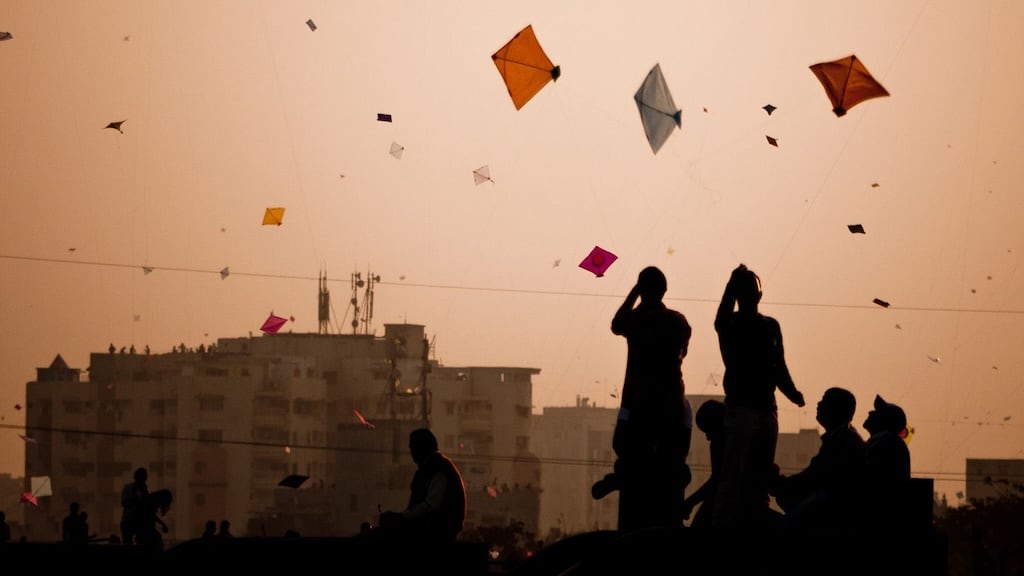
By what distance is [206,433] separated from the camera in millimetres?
162875

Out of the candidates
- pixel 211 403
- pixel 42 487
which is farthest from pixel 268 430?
pixel 42 487

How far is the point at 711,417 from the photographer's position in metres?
12.7

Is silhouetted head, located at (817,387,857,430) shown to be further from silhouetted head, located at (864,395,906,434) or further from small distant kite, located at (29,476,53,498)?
small distant kite, located at (29,476,53,498)

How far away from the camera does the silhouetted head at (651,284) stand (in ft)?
42.9

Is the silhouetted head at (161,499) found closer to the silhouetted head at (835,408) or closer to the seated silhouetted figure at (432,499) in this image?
the seated silhouetted figure at (432,499)

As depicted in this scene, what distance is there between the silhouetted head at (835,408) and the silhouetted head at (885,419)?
0.38 meters

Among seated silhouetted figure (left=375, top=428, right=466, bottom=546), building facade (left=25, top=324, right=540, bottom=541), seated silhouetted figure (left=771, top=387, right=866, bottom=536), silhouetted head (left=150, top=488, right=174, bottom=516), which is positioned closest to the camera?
seated silhouetted figure (left=771, top=387, right=866, bottom=536)

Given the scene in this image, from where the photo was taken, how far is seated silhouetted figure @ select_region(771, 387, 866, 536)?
11727 millimetres

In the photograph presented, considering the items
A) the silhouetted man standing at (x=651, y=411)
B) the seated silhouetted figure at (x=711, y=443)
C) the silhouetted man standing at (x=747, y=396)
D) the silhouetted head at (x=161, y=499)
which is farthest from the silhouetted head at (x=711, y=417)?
the silhouetted head at (x=161, y=499)

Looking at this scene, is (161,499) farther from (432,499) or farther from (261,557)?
(261,557)

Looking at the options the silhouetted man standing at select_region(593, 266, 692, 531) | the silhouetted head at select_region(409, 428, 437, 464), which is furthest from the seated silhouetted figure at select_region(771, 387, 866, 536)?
the silhouetted head at select_region(409, 428, 437, 464)

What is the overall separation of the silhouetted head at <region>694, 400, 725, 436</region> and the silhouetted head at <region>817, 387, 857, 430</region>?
65cm

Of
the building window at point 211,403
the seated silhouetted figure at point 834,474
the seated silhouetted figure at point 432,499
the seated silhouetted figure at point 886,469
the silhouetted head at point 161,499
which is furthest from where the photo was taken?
the building window at point 211,403

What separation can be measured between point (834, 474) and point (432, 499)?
269cm
